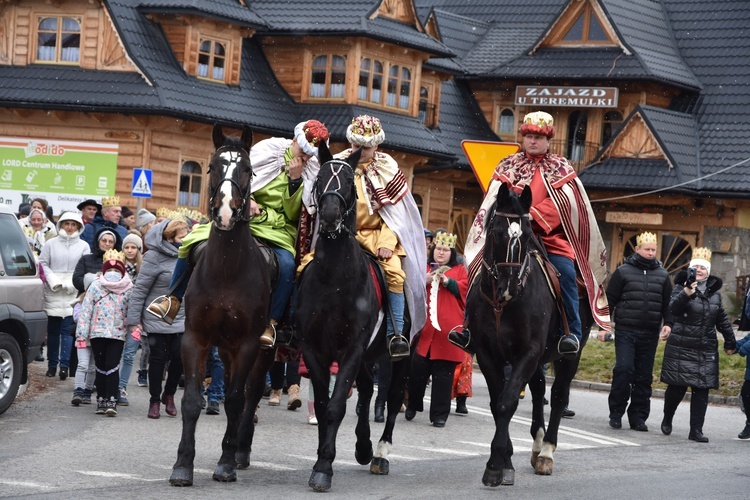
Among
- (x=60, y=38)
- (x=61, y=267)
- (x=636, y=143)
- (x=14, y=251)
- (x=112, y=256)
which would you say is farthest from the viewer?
(x=636, y=143)

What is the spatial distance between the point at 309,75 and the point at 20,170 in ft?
30.0

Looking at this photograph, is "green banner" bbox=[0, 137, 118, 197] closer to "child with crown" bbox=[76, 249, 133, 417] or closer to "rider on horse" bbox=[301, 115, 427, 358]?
"child with crown" bbox=[76, 249, 133, 417]

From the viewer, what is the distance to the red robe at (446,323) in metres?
16.2

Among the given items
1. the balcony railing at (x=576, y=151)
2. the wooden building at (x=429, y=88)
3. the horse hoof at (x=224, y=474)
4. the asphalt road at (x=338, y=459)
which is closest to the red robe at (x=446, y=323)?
the asphalt road at (x=338, y=459)

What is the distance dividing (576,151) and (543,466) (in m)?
34.4

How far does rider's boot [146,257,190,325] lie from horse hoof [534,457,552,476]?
11.1 feet

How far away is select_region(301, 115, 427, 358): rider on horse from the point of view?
445 inches

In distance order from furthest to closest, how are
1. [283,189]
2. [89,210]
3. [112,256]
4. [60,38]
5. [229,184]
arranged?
1. [60,38]
2. [89,210]
3. [112,256]
4. [283,189]
5. [229,184]

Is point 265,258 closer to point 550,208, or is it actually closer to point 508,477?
point 508,477

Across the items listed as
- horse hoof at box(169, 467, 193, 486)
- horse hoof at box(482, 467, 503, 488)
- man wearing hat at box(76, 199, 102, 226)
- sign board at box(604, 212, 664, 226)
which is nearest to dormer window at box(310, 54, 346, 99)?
sign board at box(604, 212, 664, 226)

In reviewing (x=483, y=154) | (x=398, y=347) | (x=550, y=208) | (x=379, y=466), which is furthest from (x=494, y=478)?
(x=483, y=154)

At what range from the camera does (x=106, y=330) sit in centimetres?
1434

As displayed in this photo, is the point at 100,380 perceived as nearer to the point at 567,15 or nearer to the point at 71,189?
the point at 71,189

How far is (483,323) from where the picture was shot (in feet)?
37.2
